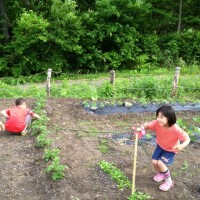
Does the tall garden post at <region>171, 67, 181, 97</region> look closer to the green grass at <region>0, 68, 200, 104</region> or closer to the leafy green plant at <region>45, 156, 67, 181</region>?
the green grass at <region>0, 68, 200, 104</region>

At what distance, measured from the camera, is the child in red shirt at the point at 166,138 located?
433cm

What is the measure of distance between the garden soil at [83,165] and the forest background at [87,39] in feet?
27.6

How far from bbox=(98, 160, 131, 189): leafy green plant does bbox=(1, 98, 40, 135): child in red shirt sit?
195 cm

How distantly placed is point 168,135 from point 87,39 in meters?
12.2

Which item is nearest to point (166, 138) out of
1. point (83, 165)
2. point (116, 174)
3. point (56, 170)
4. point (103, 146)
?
point (116, 174)

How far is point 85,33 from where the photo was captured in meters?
15.9

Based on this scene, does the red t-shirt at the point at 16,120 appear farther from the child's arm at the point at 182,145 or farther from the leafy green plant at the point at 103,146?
the child's arm at the point at 182,145

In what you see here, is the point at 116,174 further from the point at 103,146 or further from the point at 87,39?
the point at 87,39

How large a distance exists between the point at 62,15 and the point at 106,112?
8.12 metres

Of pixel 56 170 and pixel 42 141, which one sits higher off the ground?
pixel 42 141

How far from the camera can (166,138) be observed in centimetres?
454

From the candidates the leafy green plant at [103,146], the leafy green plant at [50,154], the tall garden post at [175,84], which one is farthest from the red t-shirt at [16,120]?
the tall garden post at [175,84]

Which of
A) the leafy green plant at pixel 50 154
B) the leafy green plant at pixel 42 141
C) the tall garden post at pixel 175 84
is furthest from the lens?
the tall garden post at pixel 175 84

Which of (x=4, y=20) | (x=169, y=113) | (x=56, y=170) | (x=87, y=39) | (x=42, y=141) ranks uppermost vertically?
(x=4, y=20)
